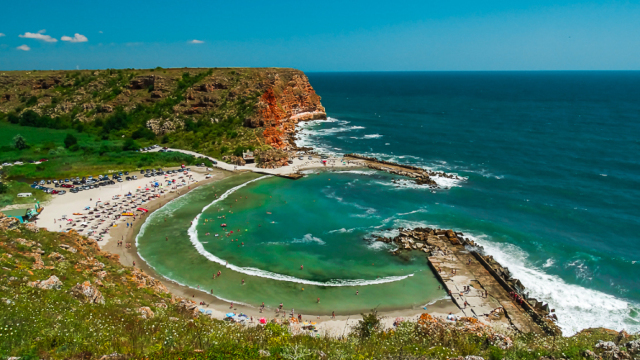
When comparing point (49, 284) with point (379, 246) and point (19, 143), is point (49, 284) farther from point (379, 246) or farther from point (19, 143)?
point (19, 143)

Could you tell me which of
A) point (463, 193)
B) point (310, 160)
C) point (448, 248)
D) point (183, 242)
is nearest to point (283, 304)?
point (183, 242)

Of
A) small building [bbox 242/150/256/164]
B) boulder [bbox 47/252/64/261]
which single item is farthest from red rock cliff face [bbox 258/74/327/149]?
boulder [bbox 47/252/64/261]

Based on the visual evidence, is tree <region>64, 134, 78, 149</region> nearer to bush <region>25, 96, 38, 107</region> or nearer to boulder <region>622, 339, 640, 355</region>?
bush <region>25, 96, 38, 107</region>

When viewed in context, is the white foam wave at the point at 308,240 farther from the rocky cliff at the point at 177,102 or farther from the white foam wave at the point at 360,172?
the rocky cliff at the point at 177,102

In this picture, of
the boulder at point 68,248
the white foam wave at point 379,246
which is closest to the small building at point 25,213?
Answer: the boulder at point 68,248

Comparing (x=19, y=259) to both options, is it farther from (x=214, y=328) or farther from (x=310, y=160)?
(x=310, y=160)
